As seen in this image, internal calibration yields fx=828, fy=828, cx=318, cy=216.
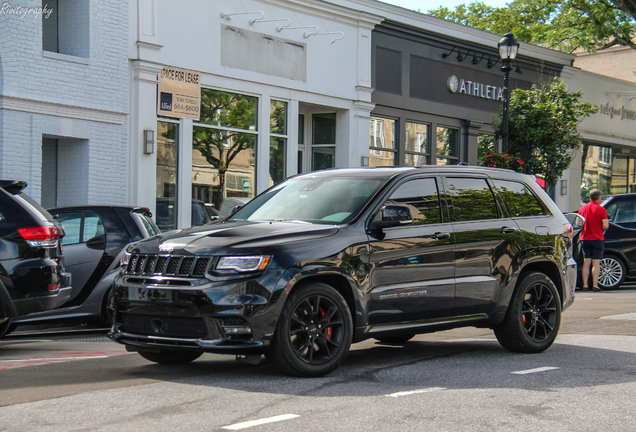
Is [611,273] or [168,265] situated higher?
[168,265]

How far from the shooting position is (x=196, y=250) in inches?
242

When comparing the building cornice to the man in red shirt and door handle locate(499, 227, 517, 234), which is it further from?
door handle locate(499, 227, 517, 234)

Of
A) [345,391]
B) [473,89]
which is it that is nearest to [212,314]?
[345,391]

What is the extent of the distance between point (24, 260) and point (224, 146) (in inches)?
444

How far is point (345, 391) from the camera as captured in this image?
5.94m

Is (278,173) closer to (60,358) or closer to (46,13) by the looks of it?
(46,13)

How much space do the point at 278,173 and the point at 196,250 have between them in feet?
45.2

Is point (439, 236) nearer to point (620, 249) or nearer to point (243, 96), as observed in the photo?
point (620, 249)

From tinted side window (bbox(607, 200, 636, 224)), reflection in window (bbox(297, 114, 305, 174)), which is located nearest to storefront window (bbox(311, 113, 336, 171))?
reflection in window (bbox(297, 114, 305, 174))

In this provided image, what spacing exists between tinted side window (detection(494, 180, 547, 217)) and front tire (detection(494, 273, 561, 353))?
655 millimetres

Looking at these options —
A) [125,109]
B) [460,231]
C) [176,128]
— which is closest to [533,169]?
[176,128]

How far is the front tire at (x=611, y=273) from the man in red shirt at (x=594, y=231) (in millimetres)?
486

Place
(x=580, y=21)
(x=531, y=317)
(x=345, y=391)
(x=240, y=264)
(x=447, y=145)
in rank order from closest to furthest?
(x=345, y=391) → (x=240, y=264) → (x=531, y=317) → (x=447, y=145) → (x=580, y=21)

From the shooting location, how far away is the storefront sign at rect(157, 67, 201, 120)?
16953mm
